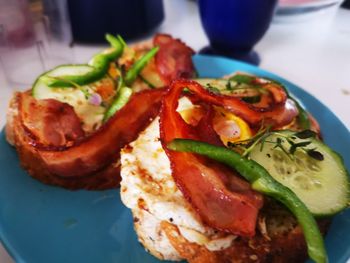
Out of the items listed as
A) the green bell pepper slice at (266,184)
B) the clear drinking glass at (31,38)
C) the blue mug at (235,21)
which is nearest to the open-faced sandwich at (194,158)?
the green bell pepper slice at (266,184)

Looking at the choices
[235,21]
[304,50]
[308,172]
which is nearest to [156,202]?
[308,172]

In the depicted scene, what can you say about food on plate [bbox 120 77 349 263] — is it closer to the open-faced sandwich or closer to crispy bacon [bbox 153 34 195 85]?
the open-faced sandwich

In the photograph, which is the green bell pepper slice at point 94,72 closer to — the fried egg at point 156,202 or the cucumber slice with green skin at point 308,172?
the fried egg at point 156,202

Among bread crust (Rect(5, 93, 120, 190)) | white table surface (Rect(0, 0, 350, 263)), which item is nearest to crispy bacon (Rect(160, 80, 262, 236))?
bread crust (Rect(5, 93, 120, 190))

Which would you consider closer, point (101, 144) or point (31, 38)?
point (101, 144)

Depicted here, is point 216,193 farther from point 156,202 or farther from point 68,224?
point 68,224

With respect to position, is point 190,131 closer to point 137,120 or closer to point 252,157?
point 252,157
